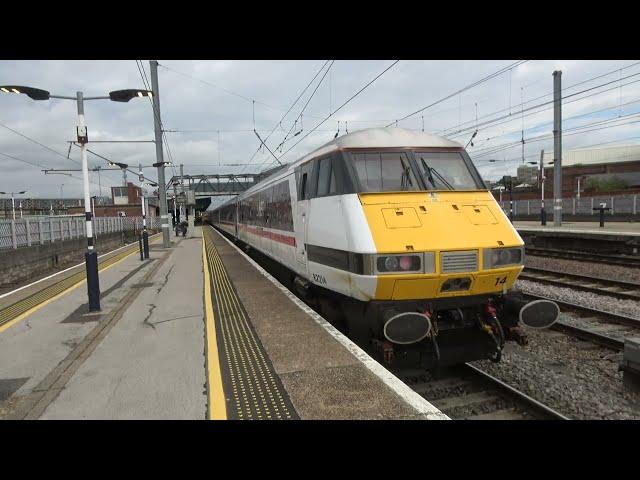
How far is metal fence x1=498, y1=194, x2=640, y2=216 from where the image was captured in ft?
102

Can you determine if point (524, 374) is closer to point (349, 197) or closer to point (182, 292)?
point (349, 197)

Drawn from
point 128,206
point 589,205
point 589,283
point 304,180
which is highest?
point 128,206

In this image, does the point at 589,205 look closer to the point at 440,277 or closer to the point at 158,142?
the point at 158,142

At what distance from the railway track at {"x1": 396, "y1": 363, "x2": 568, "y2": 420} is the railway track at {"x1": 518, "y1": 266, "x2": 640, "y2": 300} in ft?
19.8

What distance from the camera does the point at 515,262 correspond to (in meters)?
5.45

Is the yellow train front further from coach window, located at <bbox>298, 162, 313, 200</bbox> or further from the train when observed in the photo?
coach window, located at <bbox>298, 162, 313, 200</bbox>

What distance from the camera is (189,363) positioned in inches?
197

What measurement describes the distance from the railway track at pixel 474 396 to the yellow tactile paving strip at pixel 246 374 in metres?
1.93

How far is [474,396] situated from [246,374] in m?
2.72

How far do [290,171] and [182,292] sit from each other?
139 inches

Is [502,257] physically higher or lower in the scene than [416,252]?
lower

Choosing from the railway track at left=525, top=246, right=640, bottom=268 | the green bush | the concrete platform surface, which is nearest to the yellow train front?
the concrete platform surface

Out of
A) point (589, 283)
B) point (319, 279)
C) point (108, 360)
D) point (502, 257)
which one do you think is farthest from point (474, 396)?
point (589, 283)

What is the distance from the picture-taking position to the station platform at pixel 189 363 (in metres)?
3.79
